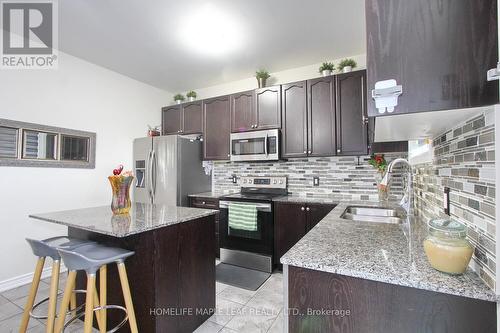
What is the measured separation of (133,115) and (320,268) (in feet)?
12.3

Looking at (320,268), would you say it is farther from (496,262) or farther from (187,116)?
(187,116)

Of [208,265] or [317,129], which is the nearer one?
[208,265]

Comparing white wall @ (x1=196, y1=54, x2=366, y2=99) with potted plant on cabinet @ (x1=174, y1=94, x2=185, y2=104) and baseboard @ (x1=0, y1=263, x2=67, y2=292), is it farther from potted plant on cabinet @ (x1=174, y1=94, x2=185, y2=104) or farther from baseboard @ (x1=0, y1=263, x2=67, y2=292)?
baseboard @ (x1=0, y1=263, x2=67, y2=292)

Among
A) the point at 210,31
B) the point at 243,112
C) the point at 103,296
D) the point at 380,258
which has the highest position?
the point at 210,31

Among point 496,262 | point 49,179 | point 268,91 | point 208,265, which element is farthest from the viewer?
point 268,91

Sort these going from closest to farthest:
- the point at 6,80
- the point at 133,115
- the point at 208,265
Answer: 1. the point at 208,265
2. the point at 6,80
3. the point at 133,115

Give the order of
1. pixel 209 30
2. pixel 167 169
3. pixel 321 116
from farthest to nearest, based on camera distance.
Answer: pixel 167 169, pixel 321 116, pixel 209 30

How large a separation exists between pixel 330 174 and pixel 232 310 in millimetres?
1950

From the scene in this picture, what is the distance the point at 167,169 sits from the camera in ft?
10.9

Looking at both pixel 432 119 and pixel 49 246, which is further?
pixel 49 246

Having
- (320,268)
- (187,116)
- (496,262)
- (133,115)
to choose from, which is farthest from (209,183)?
(496,262)

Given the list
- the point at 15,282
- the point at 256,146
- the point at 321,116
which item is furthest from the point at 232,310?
the point at 15,282

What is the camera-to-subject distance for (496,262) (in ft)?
2.14

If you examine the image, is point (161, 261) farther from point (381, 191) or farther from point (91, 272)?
point (381, 191)
